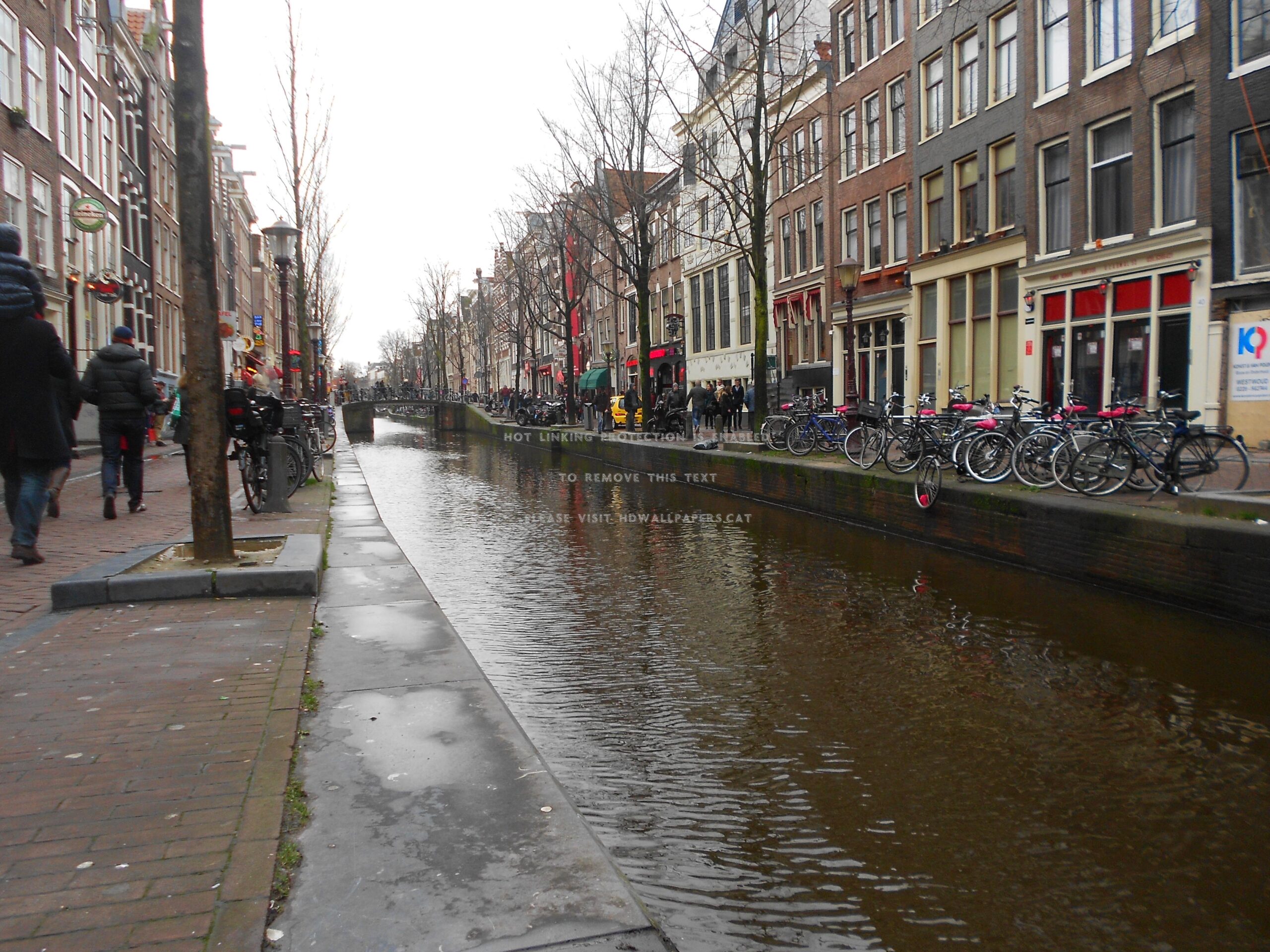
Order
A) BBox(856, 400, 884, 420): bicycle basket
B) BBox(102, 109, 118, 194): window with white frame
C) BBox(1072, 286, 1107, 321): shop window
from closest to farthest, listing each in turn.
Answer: BBox(856, 400, 884, 420): bicycle basket
BBox(1072, 286, 1107, 321): shop window
BBox(102, 109, 118, 194): window with white frame

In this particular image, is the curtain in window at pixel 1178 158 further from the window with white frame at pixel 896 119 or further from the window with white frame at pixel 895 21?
the window with white frame at pixel 895 21

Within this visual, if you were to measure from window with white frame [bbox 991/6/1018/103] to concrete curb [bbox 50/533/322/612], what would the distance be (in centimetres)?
2069

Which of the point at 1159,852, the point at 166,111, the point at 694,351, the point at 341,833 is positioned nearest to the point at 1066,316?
the point at 1159,852

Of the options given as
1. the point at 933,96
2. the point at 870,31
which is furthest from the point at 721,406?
the point at 870,31

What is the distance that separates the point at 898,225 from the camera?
27.5 m

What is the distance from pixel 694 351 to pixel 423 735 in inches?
1624

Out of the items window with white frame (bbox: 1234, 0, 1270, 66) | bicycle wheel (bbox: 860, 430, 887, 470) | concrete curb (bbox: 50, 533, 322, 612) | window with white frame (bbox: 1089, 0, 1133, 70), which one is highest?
window with white frame (bbox: 1089, 0, 1133, 70)

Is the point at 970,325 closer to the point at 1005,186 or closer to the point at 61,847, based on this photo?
the point at 1005,186

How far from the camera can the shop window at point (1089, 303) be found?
1905cm

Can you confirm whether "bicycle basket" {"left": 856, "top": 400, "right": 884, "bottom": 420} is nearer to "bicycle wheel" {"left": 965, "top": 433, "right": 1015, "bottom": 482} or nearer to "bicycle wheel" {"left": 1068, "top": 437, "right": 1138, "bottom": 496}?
"bicycle wheel" {"left": 965, "top": 433, "right": 1015, "bottom": 482}

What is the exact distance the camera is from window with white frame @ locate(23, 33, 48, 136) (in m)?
23.2

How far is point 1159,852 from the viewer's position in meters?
3.17

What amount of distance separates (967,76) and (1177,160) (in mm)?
8090

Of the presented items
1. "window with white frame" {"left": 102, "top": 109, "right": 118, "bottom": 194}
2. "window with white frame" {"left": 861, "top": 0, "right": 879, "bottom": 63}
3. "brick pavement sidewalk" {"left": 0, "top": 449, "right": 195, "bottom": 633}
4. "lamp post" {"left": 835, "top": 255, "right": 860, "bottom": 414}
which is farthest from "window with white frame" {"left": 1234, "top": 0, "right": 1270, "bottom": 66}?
"window with white frame" {"left": 102, "top": 109, "right": 118, "bottom": 194}
